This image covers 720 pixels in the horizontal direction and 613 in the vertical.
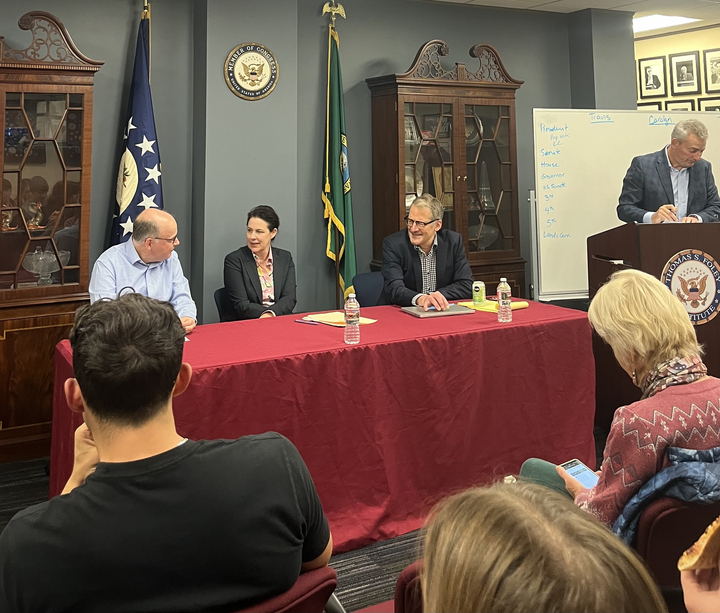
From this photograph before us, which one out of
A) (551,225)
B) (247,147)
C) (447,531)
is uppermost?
(247,147)

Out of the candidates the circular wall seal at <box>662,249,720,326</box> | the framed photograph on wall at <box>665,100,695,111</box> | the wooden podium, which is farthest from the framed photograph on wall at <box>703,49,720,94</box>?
the circular wall seal at <box>662,249,720,326</box>

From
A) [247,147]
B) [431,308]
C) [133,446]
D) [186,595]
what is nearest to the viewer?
[186,595]

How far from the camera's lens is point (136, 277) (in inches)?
126

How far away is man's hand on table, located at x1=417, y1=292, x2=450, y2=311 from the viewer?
328 cm

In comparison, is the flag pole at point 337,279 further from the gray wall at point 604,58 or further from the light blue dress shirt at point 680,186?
the gray wall at point 604,58

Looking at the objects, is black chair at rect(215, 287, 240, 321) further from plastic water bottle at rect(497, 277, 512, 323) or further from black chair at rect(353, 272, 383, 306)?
plastic water bottle at rect(497, 277, 512, 323)

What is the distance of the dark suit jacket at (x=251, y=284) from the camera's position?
3764mm

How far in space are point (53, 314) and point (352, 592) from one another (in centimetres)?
228

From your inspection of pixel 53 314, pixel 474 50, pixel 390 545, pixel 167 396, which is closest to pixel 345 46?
pixel 474 50

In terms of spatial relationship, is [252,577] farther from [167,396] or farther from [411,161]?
[411,161]

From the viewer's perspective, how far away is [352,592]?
237 cm

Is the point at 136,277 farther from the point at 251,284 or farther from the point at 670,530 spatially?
the point at 670,530

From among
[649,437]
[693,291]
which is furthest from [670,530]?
[693,291]

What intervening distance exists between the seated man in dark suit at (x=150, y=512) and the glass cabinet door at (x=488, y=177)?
4.08 metres
